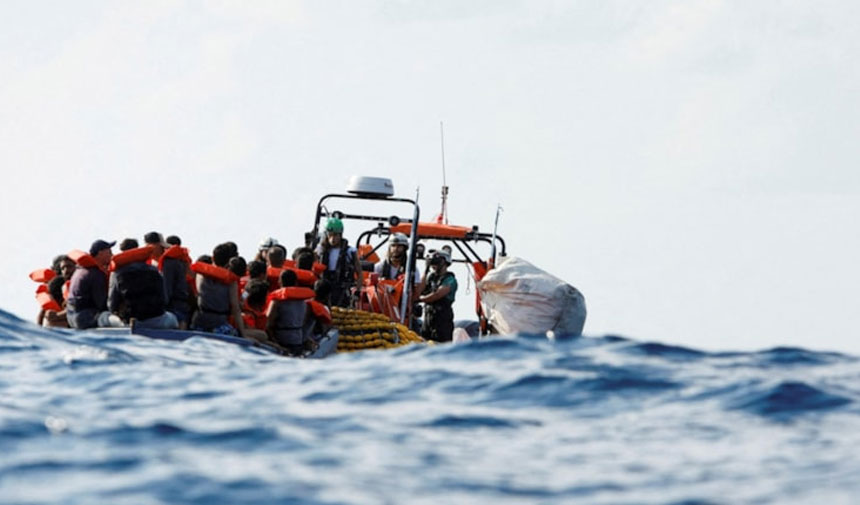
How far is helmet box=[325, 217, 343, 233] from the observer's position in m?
17.7

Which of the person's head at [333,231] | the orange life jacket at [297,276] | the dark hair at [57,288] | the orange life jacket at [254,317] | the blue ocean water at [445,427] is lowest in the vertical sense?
the blue ocean water at [445,427]

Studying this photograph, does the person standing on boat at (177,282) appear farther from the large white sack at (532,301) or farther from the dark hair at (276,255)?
the large white sack at (532,301)

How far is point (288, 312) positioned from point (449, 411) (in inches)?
243

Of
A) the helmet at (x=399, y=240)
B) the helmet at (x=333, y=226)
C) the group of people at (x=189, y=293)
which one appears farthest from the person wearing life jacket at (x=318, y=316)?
the helmet at (x=399, y=240)

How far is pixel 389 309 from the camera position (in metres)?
18.9

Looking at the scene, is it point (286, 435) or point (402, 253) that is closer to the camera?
point (286, 435)

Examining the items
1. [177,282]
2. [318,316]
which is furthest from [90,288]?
[318,316]

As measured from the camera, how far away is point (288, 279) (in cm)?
1466

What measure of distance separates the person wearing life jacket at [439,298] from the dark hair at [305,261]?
112 inches

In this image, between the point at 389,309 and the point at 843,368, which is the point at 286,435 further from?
the point at 389,309


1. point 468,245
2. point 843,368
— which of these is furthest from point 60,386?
point 468,245

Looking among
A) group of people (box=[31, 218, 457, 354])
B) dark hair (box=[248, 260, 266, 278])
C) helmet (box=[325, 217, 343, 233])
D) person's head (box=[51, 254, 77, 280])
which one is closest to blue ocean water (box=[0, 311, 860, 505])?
group of people (box=[31, 218, 457, 354])

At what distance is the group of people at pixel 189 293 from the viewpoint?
1421cm

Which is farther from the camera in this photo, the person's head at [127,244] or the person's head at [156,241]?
the person's head at [156,241]
